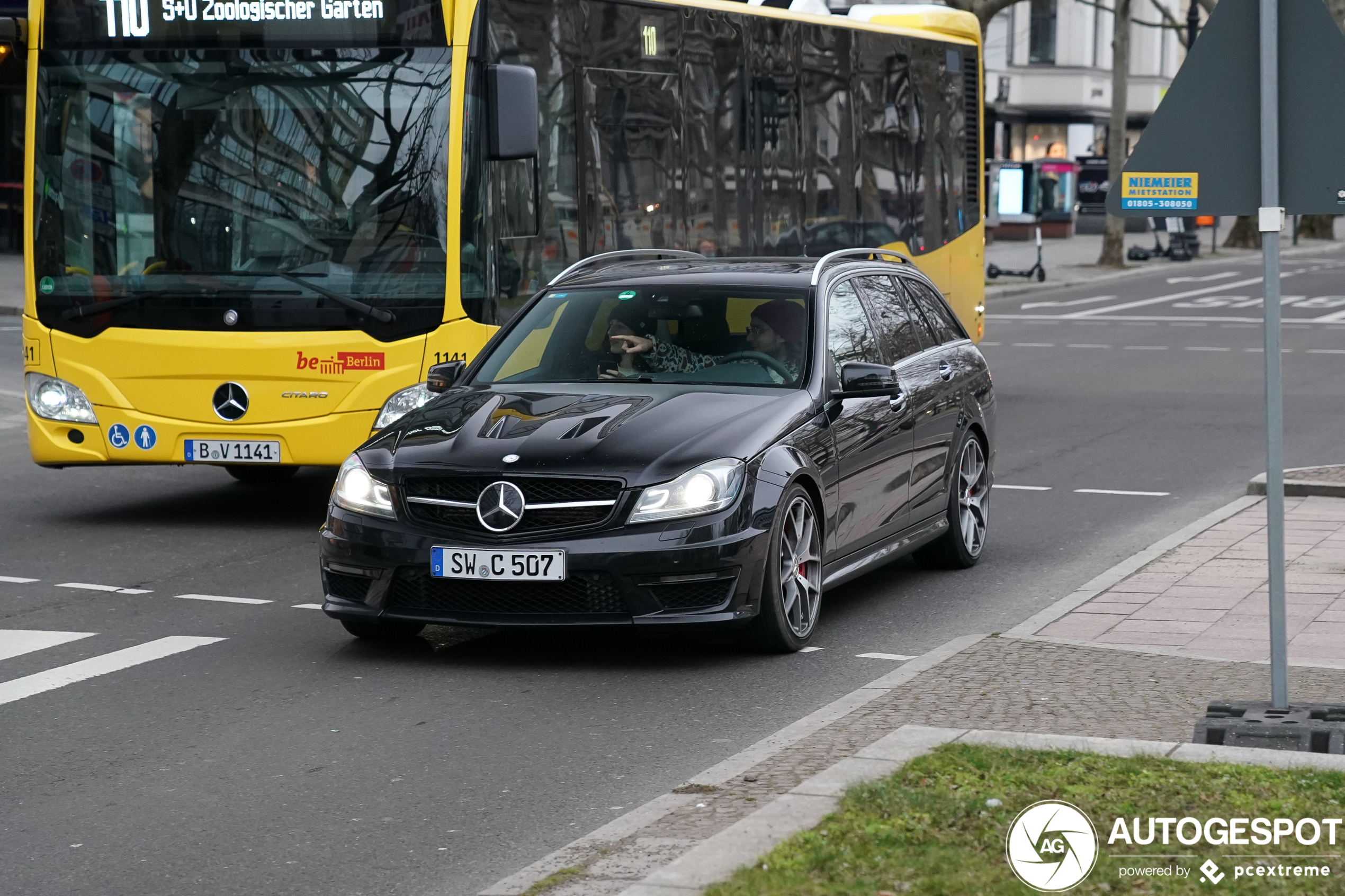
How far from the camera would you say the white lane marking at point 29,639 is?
8.10 meters

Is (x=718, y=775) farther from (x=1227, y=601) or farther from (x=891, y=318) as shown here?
(x=891, y=318)

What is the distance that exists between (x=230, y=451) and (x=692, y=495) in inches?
172

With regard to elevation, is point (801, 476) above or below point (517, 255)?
below

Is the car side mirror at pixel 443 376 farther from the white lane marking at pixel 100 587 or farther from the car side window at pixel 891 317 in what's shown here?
the car side window at pixel 891 317

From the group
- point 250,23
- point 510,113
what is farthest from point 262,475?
point 510,113

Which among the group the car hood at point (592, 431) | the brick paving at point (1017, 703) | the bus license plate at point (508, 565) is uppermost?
the car hood at point (592, 431)

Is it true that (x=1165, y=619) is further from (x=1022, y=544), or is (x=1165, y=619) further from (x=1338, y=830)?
(x=1338, y=830)

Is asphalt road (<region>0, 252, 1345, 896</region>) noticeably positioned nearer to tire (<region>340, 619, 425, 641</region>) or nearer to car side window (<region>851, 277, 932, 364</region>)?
tire (<region>340, 619, 425, 641</region>)

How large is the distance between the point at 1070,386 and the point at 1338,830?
15924mm

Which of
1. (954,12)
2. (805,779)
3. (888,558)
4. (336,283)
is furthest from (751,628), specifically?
(954,12)

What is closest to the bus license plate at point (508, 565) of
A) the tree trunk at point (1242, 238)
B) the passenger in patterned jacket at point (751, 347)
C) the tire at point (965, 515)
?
the passenger in patterned jacket at point (751, 347)

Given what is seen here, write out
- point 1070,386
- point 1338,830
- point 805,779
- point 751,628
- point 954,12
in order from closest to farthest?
point 1338,830 → point 805,779 → point 751,628 → point 954,12 → point 1070,386

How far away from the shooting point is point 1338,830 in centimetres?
490

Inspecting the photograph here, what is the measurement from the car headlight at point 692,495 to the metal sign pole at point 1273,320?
2174 millimetres
